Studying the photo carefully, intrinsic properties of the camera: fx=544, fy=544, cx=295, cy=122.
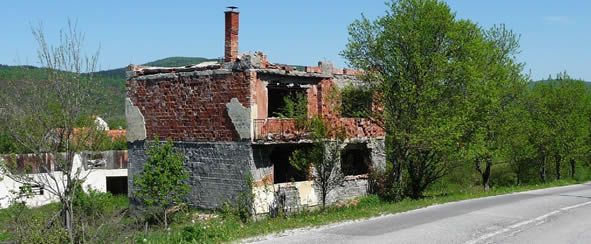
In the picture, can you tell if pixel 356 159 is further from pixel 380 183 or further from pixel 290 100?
pixel 290 100

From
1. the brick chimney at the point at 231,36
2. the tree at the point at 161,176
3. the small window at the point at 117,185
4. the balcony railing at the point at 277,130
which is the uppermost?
the brick chimney at the point at 231,36

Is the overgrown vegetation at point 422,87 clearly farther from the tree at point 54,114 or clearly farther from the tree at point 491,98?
the tree at point 54,114

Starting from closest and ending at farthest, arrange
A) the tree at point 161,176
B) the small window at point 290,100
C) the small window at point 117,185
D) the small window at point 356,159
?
the tree at point 161,176 → the small window at point 290,100 → the small window at point 356,159 → the small window at point 117,185

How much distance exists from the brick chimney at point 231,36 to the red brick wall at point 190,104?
0.74 metres

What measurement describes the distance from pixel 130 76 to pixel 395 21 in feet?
38.0

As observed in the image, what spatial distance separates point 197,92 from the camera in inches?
847

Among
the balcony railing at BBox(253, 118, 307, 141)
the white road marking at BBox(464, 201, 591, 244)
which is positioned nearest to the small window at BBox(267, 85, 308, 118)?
the balcony railing at BBox(253, 118, 307, 141)

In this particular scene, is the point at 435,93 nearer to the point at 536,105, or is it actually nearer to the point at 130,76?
the point at 130,76

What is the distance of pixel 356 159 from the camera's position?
86.4 ft

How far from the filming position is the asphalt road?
12078 mm

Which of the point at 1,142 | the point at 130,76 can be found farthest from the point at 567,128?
the point at 1,142

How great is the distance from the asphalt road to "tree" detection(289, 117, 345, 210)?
430 cm

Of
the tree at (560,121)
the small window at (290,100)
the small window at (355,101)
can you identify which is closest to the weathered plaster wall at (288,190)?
the small window at (355,101)

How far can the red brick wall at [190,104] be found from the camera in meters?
20.5
